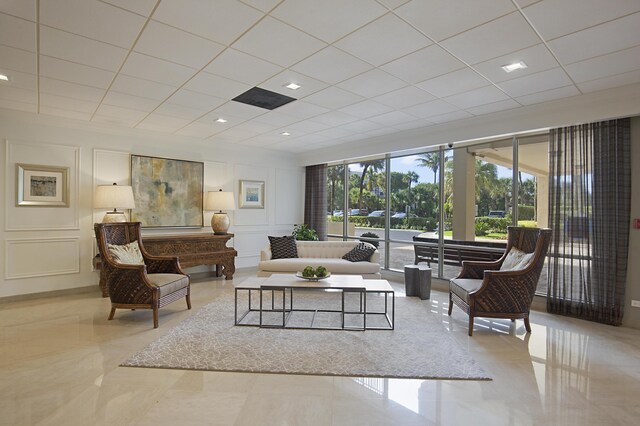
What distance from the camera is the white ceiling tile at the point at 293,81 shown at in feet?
11.7

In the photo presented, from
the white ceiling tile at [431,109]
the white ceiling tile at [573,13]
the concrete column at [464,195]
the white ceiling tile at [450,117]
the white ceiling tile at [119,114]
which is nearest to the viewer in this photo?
the white ceiling tile at [573,13]

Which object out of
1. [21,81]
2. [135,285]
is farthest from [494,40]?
[21,81]

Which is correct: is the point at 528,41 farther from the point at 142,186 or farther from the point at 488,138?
the point at 142,186

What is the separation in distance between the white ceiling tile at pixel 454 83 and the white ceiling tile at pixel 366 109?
2.43 ft

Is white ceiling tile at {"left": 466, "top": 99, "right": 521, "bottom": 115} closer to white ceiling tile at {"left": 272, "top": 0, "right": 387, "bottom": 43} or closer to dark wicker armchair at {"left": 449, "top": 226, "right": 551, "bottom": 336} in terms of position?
dark wicker armchair at {"left": 449, "top": 226, "right": 551, "bottom": 336}

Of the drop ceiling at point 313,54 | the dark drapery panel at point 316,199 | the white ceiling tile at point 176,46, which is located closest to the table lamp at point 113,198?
the drop ceiling at point 313,54

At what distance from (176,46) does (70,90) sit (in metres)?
2.01

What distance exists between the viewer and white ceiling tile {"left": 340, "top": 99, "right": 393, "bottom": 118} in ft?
14.7

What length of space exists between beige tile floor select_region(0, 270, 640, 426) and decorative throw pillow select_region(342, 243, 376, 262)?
236 centimetres

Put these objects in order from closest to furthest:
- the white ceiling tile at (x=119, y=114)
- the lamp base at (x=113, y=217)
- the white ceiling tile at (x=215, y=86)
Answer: the white ceiling tile at (x=215, y=86)
the white ceiling tile at (x=119, y=114)
the lamp base at (x=113, y=217)

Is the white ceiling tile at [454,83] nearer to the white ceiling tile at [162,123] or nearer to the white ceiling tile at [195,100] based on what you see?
the white ceiling tile at [195,100]

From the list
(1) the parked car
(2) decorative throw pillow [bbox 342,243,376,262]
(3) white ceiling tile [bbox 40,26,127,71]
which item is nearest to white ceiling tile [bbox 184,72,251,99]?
(3) white ceiling tile [bbox 40,26,127,71]

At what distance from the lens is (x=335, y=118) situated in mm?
5152

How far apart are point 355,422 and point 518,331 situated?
2.58 metres
